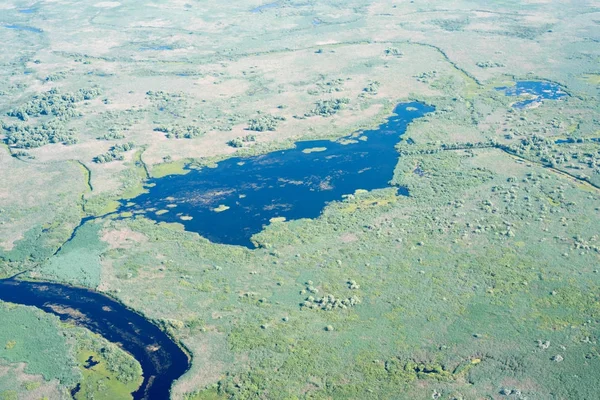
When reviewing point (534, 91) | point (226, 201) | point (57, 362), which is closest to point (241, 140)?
point (226, 201)

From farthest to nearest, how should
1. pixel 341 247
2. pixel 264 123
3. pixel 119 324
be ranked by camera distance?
pixel 264 123, pixel 341 247, pixel 119 324

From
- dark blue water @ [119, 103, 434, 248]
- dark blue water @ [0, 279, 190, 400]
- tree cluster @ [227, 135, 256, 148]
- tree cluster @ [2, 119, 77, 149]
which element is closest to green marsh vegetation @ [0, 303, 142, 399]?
dark blue water @ [0, 279, 190, 400]

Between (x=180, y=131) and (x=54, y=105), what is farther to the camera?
(x=54, y=105)

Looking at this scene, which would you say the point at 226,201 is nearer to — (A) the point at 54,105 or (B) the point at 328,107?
(B) the point at 328,107

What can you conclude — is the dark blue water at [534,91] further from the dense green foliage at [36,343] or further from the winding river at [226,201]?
the dense green foliage at [36,343]

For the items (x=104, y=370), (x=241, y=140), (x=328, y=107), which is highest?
(x=328, y=107)

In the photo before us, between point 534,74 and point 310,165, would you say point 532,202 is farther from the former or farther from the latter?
point 534,74

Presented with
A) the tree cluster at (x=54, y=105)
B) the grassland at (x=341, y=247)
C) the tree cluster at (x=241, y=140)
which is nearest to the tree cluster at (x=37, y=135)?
the grassland at (x=341, y=247)
